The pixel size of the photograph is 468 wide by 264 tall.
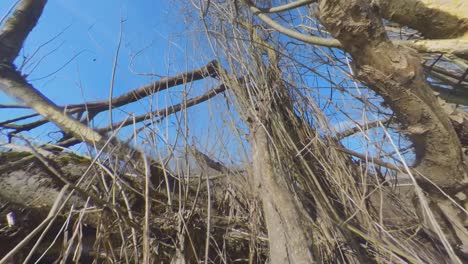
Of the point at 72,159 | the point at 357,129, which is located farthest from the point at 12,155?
the point at 357,129

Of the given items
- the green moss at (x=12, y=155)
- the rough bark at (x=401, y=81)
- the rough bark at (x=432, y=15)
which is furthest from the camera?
the green moss at (x=12, y=155)

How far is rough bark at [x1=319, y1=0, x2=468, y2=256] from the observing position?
1.09 metres

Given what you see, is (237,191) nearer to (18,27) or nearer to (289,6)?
(289,6)

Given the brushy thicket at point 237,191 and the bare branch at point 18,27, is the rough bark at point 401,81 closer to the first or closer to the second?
the brushy thicket at point 237,191

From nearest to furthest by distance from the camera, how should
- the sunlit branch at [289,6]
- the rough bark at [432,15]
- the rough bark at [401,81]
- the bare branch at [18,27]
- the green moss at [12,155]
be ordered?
the rough bark at [401,81]
the rough bark at [432,15]
the sunlit branch at [289,6]
the green moss at [12,155]
the bare branch at [18,27]

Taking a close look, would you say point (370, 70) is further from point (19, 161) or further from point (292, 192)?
point (19, 161)

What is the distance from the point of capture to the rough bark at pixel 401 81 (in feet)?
3.59

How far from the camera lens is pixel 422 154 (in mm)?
1297

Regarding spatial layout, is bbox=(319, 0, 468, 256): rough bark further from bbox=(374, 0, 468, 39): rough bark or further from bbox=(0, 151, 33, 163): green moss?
bbox=(0, 151, 33, 163): green moss

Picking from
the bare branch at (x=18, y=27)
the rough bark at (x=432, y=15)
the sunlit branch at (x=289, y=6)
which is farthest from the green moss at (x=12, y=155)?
the rough bark at (x=432, y=15)

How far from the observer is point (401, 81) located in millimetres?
1137

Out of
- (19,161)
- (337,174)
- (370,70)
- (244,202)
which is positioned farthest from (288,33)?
(19,161)

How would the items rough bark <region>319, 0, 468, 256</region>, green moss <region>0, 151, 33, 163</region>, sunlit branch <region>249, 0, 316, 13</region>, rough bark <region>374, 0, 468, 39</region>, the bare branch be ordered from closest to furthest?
rough bark <region>319, 0, 468, 256</region>
rough bark <region>374, 0, 468, 39</region>
sunlit branch <region>249, 0, 316, 13</region>
green moss <region>0, 151, 33, 163</region>
the bare branch

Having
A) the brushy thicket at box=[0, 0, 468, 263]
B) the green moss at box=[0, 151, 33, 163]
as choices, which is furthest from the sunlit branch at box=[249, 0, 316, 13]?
the green moss at box=[0, 151, 33, 163]
